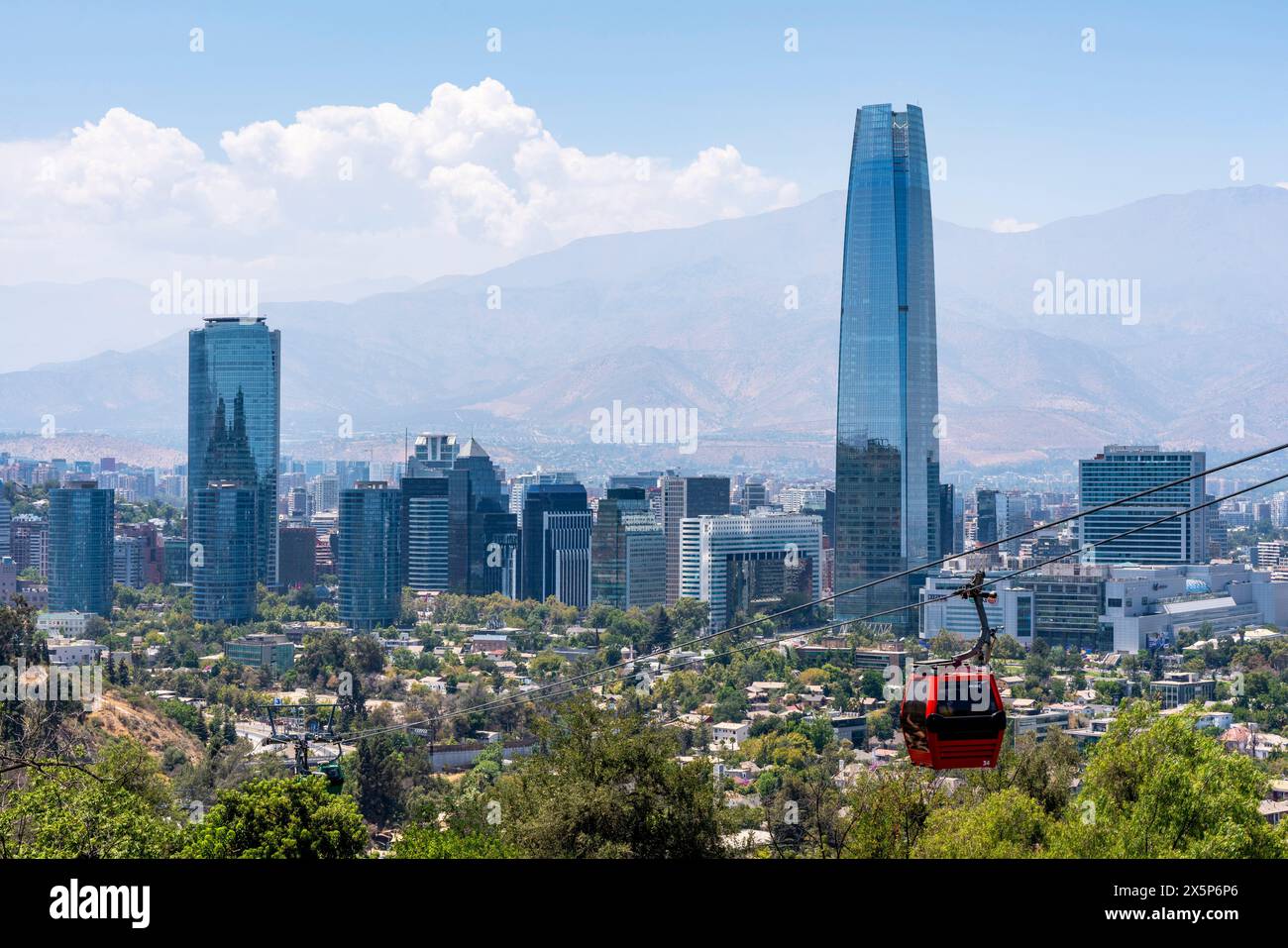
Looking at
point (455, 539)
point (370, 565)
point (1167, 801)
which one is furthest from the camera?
point (455, 539)

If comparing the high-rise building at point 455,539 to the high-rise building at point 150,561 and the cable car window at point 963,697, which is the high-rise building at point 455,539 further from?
the cable car window at point 963,697

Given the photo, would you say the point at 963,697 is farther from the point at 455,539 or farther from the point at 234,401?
the point at 234,401

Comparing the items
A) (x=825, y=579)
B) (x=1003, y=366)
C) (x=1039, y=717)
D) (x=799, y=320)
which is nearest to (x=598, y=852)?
(x=1039, y=717)

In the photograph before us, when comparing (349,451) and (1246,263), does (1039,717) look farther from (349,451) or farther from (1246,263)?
(1246,263)

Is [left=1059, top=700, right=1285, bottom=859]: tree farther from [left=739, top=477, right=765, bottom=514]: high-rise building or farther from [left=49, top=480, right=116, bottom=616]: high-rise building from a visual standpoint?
[left=739, top=477, right=765, bottom=514]: high-rise building

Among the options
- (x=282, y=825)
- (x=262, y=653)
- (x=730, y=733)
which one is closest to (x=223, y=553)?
(x=262, y=653)
